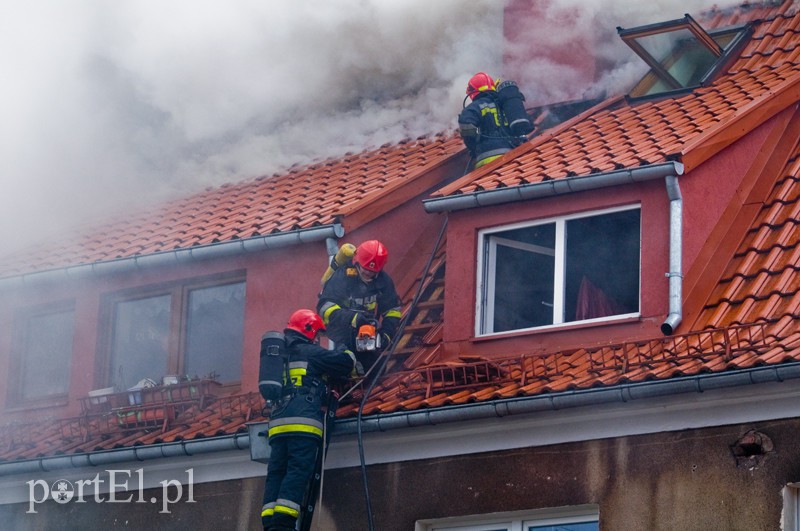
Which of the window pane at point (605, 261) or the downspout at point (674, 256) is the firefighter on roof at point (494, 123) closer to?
the window pane at point (605, 261)

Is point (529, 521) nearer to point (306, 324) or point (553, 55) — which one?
point (306, 324)

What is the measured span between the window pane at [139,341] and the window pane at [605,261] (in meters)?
4.61

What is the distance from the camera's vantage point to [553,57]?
2220 cm

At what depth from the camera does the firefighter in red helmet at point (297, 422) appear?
1689 cm

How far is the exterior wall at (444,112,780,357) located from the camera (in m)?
17.1

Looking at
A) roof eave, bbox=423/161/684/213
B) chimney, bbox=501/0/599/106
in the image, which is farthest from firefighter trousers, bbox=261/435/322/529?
chimney, bbox=501/0/599/106

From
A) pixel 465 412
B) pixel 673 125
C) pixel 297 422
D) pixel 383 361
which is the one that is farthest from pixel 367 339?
pixel 673 125

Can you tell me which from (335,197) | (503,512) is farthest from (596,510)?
(335,197)

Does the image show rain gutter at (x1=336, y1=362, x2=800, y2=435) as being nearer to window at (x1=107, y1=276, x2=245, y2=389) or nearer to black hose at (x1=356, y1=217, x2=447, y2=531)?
black hose at (x1=356, y1=217, x2=447, y2=531)

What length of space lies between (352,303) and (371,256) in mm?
498

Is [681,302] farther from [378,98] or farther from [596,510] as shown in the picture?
[378,98]

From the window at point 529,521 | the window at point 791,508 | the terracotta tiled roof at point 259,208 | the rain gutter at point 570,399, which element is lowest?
the window at point 791,508

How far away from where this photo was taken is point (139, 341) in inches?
792

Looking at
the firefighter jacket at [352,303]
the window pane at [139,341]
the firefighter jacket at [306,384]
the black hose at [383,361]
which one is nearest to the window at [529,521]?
the black hose at [383,361]
